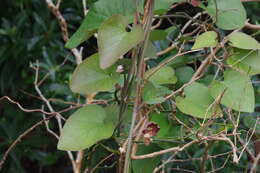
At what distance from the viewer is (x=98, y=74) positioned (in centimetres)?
69

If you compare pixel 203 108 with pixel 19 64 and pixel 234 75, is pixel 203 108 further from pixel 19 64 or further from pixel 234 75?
pixel 19 64

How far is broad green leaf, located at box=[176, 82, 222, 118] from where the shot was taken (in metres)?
0.69

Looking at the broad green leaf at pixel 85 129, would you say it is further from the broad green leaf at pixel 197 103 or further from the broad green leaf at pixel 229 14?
the broad green leaf at pixel 229 14

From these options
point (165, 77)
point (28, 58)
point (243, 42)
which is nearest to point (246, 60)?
point (243, 42)

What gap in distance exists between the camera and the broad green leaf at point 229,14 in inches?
29.7

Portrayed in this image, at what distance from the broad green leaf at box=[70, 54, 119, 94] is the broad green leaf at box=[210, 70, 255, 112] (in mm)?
163

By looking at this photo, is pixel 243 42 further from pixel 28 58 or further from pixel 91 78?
pixel 28 58

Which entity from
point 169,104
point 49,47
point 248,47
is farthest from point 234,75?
point 49,47

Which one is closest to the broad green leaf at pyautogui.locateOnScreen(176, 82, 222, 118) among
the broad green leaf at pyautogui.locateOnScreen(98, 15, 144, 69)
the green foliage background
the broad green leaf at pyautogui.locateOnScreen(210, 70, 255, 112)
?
the broad green leaf at pyautogui.locateOnScreen(210, 70, 255, 112)

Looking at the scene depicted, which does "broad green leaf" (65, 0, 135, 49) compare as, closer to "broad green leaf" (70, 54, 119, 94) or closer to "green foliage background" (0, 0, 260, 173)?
"broad green leaf" (70, 54, 119, 94)

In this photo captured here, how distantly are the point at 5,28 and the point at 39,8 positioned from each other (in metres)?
0.16

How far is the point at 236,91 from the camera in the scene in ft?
2.31

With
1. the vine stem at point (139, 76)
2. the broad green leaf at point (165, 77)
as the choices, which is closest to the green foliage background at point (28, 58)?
the broad green leaf at point (165, 77)

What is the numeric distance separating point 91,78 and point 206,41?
0.64 feet
